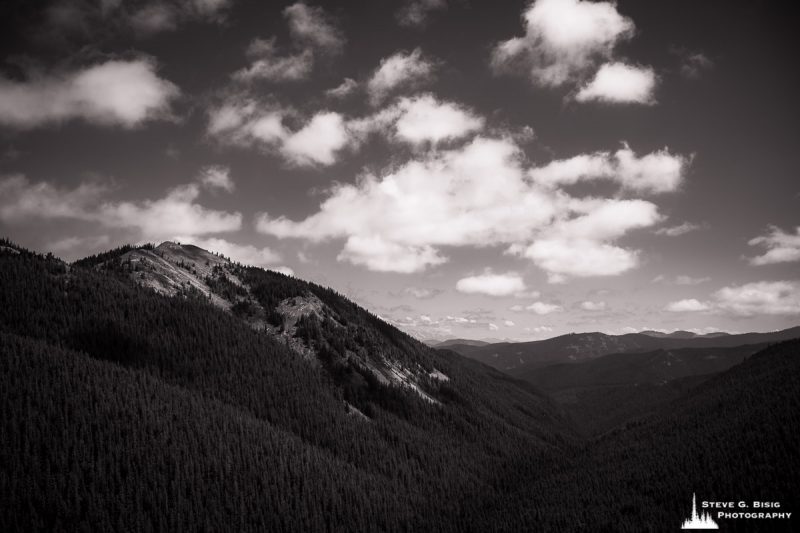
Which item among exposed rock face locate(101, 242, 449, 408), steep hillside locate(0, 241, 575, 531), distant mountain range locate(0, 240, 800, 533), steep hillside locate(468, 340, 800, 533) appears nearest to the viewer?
steep hillside locate(0, 241, 575, 531)

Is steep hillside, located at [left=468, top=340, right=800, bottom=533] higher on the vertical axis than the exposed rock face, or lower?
lower

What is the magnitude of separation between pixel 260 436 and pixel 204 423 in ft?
33.5

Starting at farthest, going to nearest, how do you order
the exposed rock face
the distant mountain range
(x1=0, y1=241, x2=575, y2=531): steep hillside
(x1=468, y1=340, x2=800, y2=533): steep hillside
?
the exposed rock face
(x1=468, y1=340, x2=800, y2=533): steep hillside
the distant mountain range
(x1=0, y1=241, x2=575, y2=531): steep hillside

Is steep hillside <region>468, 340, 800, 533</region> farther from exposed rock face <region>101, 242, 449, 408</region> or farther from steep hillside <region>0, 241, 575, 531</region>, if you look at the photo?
exposed rock face <region>101, 242, 449, 408</region>

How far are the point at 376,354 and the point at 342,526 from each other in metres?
87.4

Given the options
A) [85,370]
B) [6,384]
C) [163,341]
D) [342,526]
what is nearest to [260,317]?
[163,341]

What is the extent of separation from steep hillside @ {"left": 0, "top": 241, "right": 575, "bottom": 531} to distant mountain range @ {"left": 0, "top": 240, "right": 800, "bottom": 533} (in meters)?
0.33

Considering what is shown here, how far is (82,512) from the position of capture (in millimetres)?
44344

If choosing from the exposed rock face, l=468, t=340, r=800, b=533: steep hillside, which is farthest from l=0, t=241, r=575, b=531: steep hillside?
l=468, t=340, r=800, b=533: steep hillside

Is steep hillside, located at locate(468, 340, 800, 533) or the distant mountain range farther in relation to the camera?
steep hillside, located at locate(468, 340, 800, 533)

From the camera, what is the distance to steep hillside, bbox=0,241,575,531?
48.2 metres

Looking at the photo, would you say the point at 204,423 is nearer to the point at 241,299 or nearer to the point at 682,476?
the point at 241,299

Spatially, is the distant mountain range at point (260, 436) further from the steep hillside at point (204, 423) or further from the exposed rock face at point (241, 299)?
the exposed rock face at point (241, 299)

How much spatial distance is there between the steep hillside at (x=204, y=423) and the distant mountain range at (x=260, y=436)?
0.33m
